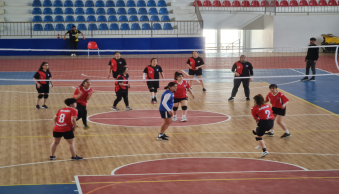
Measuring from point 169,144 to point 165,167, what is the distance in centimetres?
204

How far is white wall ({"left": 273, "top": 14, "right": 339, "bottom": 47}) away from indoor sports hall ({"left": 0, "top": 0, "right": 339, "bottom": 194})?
0.08 metres

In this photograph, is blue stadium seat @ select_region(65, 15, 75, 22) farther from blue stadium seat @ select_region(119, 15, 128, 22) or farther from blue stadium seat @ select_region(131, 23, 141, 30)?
blue stadium seat @ select_region(131, 23, 141, 30)

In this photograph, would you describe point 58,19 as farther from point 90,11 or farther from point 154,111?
point 154,111

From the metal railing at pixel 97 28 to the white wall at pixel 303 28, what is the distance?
6766 millimetres

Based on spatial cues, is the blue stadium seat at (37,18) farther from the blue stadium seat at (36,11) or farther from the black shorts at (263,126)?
the black shorts at (263,126)

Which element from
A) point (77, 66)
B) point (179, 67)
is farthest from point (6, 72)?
point (179, 67)

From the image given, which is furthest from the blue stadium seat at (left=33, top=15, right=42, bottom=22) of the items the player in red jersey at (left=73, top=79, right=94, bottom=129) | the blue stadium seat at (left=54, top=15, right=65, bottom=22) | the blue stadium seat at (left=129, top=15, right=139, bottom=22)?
the player in red jersey at (left=73, top=79, right=94, bottom=129)

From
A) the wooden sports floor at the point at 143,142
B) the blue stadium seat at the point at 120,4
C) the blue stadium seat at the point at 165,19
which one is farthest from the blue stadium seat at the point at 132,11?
the wooden sports floor at the point at 143,142

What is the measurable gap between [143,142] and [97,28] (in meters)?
22.7

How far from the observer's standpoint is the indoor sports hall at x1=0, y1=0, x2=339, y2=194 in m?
9.44

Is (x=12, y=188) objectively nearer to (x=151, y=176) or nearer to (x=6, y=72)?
(x=151, y=176)

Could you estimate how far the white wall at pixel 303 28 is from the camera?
35.5 metres

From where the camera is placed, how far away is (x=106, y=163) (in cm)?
1049

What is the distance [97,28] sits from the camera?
110ft
